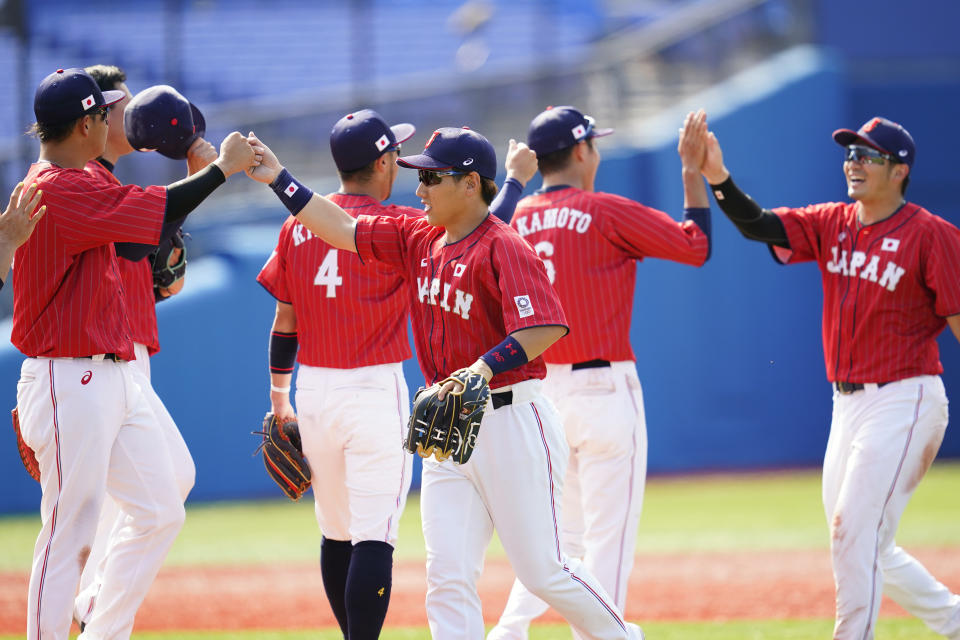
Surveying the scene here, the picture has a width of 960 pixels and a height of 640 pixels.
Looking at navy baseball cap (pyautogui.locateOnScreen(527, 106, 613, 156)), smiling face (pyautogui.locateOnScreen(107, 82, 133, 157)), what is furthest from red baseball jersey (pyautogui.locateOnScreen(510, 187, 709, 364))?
smiling face (pyautogui.locateOnScreen(107, 82, 133, 157))

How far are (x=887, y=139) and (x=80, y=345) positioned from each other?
11.1 ft

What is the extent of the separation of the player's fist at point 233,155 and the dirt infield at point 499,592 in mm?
3058

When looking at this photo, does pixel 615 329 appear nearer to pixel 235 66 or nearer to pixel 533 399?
pixel 533 399

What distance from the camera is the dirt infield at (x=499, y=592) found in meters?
6.34

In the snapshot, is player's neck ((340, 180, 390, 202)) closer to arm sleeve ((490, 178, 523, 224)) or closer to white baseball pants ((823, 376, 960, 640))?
arm sleeve ((490, 178, 523, 224))

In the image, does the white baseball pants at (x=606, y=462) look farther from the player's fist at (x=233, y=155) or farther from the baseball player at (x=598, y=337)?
the player's fist at (x=233, y=155)

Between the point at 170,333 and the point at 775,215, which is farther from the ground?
the point at 775,215

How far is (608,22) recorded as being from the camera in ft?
64.2

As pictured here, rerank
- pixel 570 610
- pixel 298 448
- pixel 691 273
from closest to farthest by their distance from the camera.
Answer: pixel 570 610, pixel 298 448, pixel 691 273

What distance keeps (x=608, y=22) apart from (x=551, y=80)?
645 centimetres

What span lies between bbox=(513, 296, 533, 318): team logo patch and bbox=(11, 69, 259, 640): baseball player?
1.16m

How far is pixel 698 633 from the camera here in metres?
5.65

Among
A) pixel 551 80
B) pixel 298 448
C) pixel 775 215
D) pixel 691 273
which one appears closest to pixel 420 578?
pixel 298 448

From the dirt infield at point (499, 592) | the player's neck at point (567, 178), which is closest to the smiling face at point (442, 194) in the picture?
the player's neck at point (567, 178)
